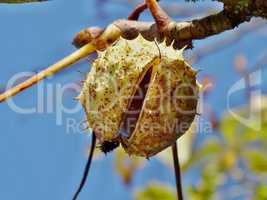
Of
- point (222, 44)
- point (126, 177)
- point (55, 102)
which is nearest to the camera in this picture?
point (55, 102)

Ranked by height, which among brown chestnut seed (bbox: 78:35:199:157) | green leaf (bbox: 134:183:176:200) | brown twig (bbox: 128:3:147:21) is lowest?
green leaf (bbox: 134:183:176:200)

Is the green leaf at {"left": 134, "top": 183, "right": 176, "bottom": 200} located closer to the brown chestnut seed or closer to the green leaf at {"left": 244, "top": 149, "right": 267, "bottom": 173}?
the green leaf at {"left": 244, "top": 149, "right": 267, "bottom": 173}

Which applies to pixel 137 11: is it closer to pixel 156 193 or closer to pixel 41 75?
pixel 41 75

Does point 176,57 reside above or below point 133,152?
above

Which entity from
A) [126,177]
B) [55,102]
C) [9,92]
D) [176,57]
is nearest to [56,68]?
[9,92]

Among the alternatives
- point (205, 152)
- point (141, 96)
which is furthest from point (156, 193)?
point (141, 96)

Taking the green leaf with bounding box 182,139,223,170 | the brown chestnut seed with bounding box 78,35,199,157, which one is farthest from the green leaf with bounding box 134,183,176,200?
the brown chestnut seed with bounding box 78,35,199,157

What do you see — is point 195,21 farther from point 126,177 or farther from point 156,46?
point 126,177
